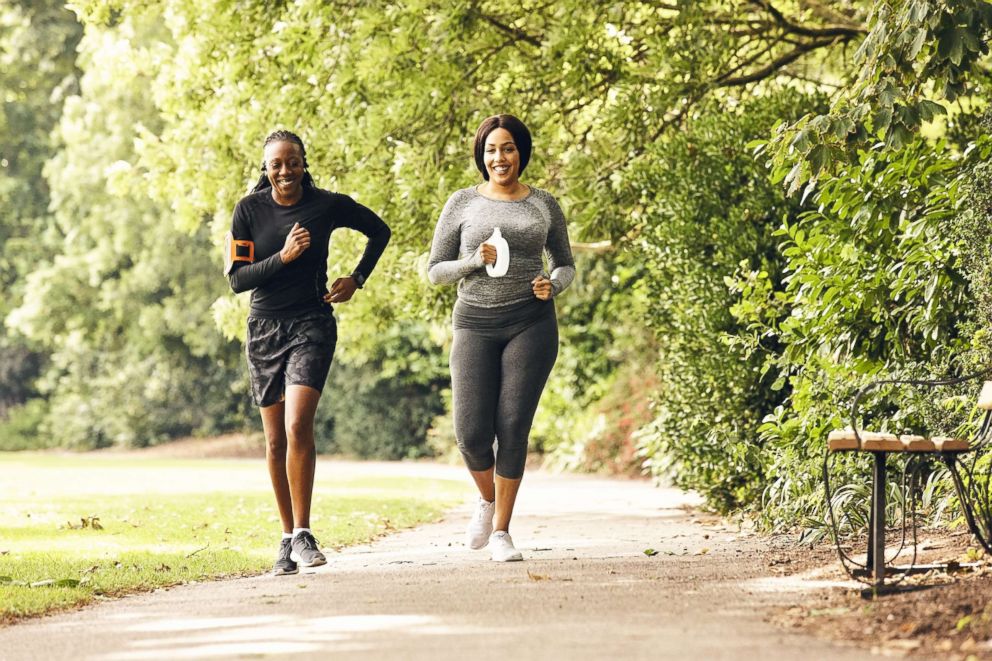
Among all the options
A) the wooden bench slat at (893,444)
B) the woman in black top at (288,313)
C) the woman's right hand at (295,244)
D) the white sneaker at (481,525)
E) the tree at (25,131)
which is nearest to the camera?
the wooden bench slat at (893,444)

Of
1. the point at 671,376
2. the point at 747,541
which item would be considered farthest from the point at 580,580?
the point at 671,376

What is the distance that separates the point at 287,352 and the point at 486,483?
1.37 metres

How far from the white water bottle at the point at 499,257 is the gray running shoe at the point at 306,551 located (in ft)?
5.63

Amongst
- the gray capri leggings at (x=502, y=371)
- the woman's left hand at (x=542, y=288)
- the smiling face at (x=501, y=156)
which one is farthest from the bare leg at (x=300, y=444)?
the smiling face at (x=501, y=156)

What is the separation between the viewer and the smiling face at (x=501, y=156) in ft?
24.4

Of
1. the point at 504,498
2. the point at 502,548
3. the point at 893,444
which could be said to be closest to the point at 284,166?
the point at 504,498

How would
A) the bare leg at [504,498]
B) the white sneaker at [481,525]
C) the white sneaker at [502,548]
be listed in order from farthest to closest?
the white sneaker at [481,525] < the white sneaker at [502,548] < the bare leg at [504,498]

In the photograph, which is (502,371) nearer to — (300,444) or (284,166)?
A: (300,444)

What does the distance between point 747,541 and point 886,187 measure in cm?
242

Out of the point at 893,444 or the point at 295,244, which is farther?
the point at 295,244

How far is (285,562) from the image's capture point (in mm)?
7336

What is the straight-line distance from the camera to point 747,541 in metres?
8.87

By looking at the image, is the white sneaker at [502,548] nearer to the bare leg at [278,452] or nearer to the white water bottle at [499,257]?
the bare leg at [278,452]

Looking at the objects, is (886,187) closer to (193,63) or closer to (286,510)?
(286,510)
